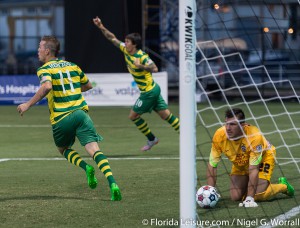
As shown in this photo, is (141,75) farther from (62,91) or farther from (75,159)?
(62,91)

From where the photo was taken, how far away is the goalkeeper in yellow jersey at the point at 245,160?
9688mm

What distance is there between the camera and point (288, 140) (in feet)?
57.2

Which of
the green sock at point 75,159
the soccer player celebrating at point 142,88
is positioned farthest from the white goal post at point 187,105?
the soccer player celebrating at point 142,88

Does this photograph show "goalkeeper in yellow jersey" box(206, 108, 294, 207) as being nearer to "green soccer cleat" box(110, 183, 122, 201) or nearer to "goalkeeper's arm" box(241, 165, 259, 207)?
"goalkeeper's arm" box(241, 165, 259, 207)

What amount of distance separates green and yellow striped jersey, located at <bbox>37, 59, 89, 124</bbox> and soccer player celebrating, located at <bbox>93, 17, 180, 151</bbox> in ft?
16.2

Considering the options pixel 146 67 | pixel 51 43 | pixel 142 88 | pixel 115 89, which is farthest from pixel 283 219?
pixel 115 89

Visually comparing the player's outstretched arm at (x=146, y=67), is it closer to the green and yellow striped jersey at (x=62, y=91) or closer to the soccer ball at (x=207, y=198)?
the green and yellow striped jersey at (x=62, y=91)

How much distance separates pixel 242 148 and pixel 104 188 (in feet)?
7.16

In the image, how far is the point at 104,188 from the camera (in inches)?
445

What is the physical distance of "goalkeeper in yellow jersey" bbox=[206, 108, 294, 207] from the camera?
9688 millimetres

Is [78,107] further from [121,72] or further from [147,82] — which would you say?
[121,72]

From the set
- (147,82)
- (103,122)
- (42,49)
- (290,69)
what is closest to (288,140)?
(147,82)

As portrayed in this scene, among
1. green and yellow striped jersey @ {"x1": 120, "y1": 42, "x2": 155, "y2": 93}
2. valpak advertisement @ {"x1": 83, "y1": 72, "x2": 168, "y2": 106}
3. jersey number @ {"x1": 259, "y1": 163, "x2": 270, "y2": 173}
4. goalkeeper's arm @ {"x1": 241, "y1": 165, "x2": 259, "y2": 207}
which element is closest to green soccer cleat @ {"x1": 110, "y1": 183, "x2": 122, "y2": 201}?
goalkeeper's arm @ {"x1": 241, "y1": 165, "x2": 259, "y2": 207}

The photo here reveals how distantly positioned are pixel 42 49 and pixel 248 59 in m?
26.6
